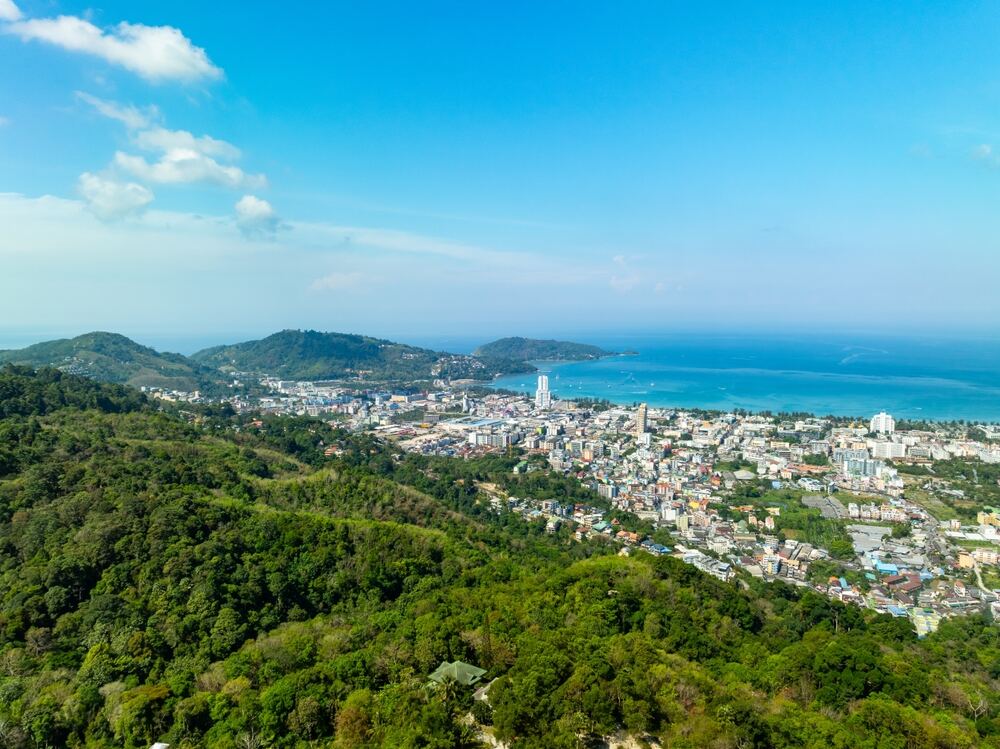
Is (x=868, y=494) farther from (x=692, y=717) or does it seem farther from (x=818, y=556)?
(x=692, y=717)

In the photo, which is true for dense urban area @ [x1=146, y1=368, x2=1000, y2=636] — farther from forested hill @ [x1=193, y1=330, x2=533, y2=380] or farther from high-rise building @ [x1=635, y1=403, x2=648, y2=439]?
forested hill @ [x1=193, y1=330, x2=533, y2=380]

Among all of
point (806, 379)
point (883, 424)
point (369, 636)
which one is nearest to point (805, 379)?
point (806, 379)

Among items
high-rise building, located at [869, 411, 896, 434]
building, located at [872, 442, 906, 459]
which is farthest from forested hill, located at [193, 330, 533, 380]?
building, located at [872, 442, 906, 459]

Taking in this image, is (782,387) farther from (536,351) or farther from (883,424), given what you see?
(536,351)

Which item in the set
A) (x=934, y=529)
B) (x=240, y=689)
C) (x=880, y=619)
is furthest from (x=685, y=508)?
(x=240, y=689)

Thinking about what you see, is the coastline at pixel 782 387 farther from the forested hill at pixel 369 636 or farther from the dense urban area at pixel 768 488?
the forested hill at pixel 369 636

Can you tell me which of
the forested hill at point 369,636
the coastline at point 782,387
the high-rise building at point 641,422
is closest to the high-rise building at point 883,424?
the coastline at point 782,387

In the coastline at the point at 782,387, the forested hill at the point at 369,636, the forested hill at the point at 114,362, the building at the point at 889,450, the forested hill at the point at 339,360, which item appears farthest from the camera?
the forested hill at the point at 339,360
